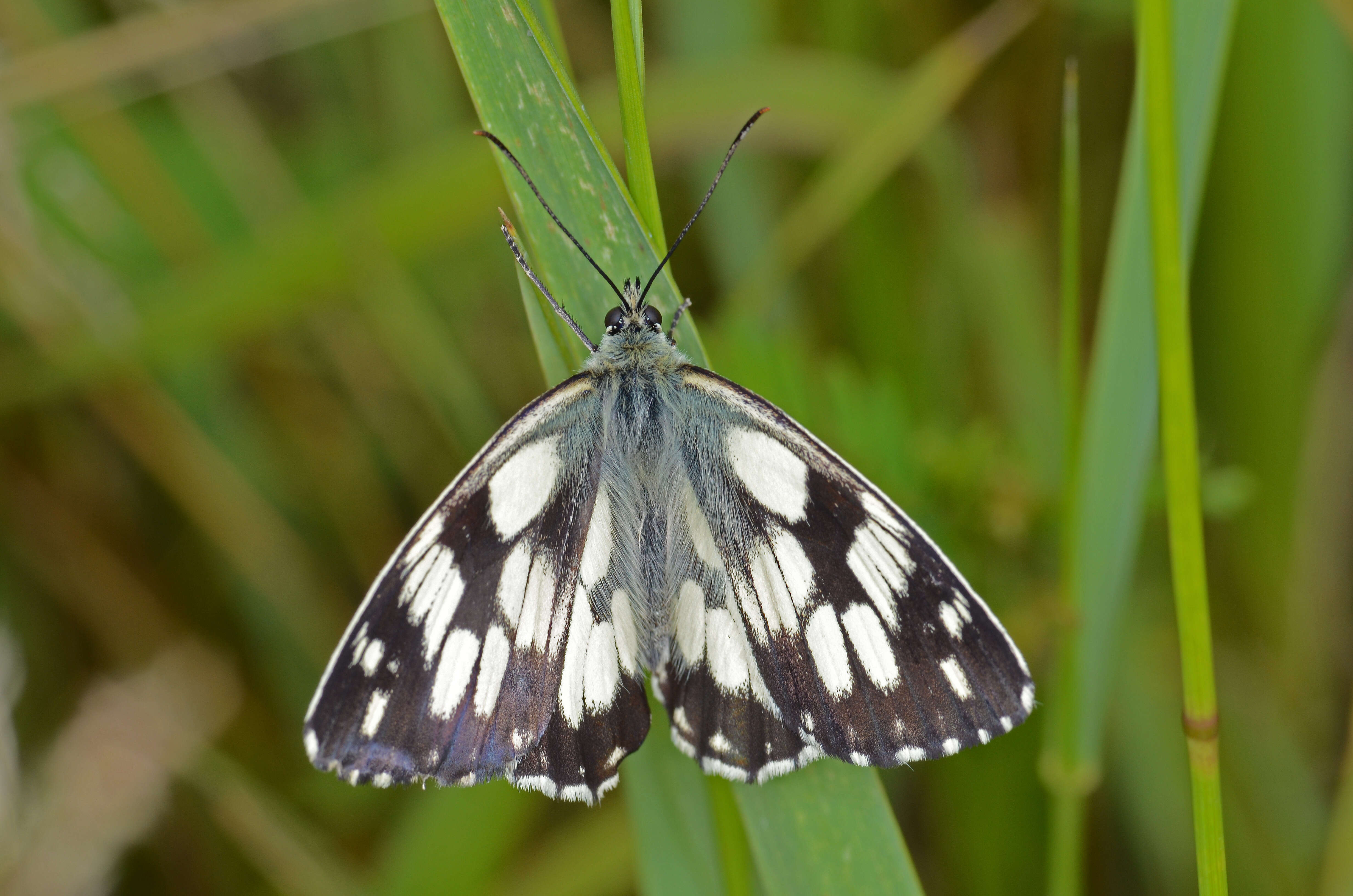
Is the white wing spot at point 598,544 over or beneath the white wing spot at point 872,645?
over

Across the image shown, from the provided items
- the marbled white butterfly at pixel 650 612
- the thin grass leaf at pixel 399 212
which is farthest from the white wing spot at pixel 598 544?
the thin grass leaf at pixel 399 212

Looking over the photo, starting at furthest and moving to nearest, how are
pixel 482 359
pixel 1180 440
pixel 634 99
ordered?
pixel 482 359
pixel 634 99
pixel 1180 440

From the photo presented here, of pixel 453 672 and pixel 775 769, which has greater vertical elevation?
pixel 453 672

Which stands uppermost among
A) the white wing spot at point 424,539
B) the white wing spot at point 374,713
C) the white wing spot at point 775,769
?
the white wing spot at point 424,539

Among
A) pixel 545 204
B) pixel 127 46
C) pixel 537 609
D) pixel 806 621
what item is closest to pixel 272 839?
pixel 537 609

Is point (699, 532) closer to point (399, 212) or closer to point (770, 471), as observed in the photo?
point (770, 471)

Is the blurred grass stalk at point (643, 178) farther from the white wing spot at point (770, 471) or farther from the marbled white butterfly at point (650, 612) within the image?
the white wing spot at point (770, 471)

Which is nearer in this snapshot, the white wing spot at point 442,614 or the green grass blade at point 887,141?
the white wing spot at point 442,614
